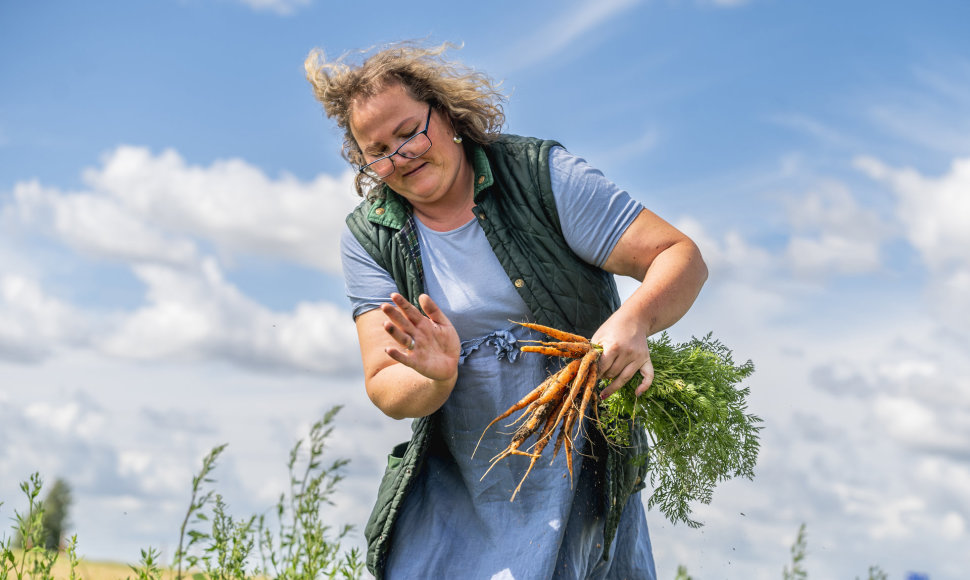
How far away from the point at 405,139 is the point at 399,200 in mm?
264

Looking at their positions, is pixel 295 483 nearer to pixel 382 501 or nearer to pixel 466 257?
pixel 382 501

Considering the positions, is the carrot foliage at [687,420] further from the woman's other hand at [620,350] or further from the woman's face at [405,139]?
the woman's face at [405,139]

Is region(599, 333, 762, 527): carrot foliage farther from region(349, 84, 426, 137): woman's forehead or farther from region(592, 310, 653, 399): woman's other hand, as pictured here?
region(349, 84, 426, 137): woman's forehead

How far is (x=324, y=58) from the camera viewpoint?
3557 mm

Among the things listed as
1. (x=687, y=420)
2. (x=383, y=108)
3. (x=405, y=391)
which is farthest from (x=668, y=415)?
(x=383, y=108)

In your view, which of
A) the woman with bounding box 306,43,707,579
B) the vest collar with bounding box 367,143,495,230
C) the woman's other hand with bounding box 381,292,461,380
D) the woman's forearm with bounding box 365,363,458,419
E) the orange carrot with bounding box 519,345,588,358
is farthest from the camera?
the vest collar with bounding box 367,143,495,230

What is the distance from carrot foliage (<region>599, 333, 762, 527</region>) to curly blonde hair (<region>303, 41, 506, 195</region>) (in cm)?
104

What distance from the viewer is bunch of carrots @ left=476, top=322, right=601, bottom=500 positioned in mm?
2637

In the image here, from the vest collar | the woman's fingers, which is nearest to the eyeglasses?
the vest collar

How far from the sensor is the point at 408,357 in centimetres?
264

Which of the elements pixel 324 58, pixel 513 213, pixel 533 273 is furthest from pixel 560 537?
pixel 324 58

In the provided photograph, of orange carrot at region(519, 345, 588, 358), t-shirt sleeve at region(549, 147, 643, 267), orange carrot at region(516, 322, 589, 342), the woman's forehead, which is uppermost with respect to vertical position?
the woman's forehead

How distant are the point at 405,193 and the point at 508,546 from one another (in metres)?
1.25

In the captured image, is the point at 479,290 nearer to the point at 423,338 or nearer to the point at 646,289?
the point at 423,338
